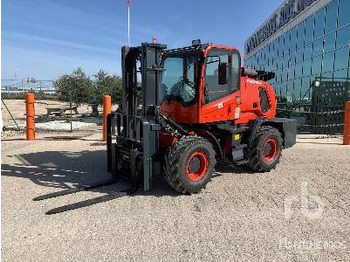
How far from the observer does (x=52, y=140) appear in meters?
13.0

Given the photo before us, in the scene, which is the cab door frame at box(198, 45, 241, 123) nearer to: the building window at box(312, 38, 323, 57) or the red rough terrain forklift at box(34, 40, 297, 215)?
the red rough terrain forklift at box(34, 40, 297, 215)

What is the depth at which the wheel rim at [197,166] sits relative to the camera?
6.25 meters

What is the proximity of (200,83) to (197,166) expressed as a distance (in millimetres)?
→ 1622

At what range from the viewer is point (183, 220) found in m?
5.02

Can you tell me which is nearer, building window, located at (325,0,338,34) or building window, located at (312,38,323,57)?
building window, located at (325,0,338,34)

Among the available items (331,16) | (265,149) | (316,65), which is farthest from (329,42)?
(265,149)

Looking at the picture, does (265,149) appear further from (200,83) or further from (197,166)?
(200,83)

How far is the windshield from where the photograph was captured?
6852mm

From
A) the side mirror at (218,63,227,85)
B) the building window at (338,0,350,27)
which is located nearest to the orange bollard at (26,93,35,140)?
the side mirror at (218,63,227,85)

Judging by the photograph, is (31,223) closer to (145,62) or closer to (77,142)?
(145,62)

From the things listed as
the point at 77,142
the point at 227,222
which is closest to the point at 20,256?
the point at 227,222

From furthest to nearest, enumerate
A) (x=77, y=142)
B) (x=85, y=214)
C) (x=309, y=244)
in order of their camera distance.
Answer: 1. (x=77, y=142)
2. (x=85, y=214)
3. (x=309, y=244)

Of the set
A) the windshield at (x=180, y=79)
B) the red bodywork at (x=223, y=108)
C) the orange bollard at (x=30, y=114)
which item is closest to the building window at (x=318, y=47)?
the red bodywork at (x=223, y=108)

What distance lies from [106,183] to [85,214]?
1.61 meters
